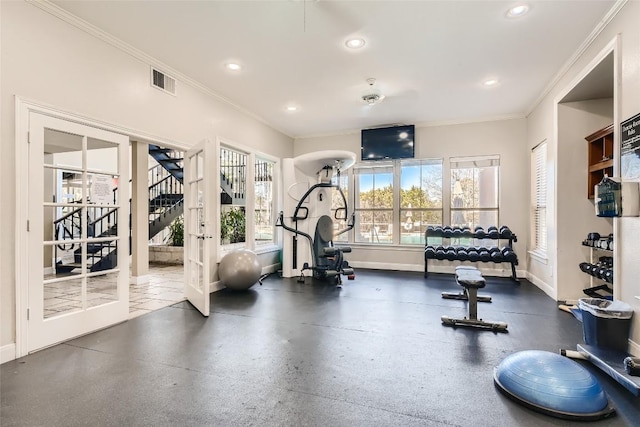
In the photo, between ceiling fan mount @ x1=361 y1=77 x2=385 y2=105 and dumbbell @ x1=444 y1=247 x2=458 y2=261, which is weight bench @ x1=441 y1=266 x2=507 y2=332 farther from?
ceiling fan mount @ x1=361 y1=77 x2=385 y2=105

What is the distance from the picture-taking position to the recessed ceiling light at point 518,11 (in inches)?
116

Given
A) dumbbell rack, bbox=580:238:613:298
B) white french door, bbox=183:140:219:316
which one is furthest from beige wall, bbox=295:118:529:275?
white french door, bbox=183:140:219:316

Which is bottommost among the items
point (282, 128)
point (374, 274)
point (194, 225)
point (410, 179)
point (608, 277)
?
point (374, 274)

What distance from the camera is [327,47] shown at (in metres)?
3.70

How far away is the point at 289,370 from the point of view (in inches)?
99.7

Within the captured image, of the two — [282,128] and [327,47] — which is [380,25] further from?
[282,128]

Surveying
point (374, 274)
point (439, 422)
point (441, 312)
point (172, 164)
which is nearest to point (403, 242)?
point (374, 274)

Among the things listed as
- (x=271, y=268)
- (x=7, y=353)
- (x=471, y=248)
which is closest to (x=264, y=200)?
(x=271, y=268)

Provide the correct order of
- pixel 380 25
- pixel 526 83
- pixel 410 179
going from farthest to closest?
pixel 410 179, pixel 526 83, pixel 380 25

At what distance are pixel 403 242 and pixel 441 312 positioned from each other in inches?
124

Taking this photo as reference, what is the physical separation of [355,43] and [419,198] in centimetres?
416

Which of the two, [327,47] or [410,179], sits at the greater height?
[327,47]

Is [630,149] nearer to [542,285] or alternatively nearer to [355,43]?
[355,43]

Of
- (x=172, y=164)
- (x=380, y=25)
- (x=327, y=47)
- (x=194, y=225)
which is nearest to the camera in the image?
(x=380, y=25)
